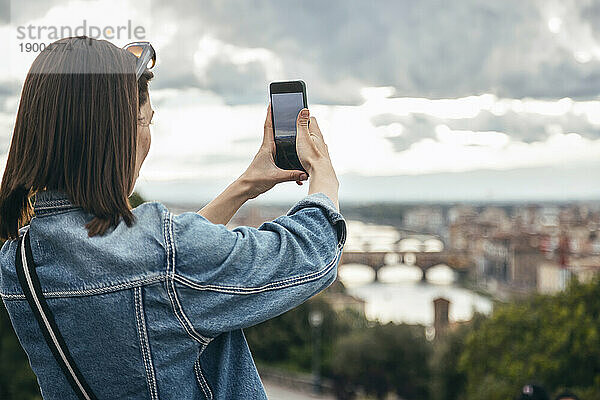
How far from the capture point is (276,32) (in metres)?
22.2

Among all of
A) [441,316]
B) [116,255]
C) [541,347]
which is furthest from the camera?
[441,316]

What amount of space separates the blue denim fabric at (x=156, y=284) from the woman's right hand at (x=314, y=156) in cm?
2

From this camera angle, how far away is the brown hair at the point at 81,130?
0.51 metres

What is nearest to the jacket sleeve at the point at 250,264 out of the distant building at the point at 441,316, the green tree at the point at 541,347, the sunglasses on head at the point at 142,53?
the sunglasses on head at the point at 142,53

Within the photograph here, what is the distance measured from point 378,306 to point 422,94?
12991mm

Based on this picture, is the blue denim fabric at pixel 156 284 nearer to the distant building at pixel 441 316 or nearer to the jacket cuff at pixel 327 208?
the jacket cuff at pixel 327 208

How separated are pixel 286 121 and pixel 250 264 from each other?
143 millimetres

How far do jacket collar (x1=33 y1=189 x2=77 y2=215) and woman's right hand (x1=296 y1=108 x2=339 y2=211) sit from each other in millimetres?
173

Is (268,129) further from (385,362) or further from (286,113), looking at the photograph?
(385,362)

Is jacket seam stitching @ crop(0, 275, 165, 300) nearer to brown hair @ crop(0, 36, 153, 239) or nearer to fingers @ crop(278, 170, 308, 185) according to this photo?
brown hair @ crop(0, 36, 153, 239)

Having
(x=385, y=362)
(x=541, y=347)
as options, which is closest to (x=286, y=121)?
(x=541, y=347)

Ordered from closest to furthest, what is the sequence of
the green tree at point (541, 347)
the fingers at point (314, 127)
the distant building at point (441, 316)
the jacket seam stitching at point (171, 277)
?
the jacket seam stitching at point (171, 277)
the fingers at point (314, 127)
the green tree at point (541, 347)
the distant building at point (441, 316)

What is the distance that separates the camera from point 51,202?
0.52 m

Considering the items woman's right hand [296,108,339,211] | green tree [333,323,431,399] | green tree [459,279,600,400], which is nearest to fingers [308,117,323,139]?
woman's right hand [296,108,339,211]
